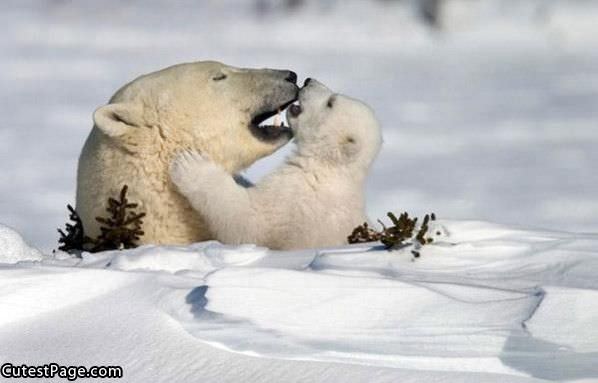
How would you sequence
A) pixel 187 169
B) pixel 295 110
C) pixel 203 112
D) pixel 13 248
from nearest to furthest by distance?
pixel 13 248 < pixel 187 169 < pixel 203 112 < pixel 295 110

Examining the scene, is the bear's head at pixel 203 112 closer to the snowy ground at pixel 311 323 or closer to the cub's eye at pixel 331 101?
the cub's eye at pixel 331 101

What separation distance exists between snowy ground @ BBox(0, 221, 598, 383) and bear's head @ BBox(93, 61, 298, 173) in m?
2.12

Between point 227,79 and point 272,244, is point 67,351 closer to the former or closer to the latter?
point 272,244

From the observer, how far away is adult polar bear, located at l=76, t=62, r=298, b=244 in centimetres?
873

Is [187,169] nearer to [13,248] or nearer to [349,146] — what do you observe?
[349,146]

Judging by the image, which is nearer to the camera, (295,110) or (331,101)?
(331,101)

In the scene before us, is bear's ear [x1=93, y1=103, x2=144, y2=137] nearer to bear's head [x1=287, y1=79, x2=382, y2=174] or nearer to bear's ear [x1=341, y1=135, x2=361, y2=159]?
bear's head [x1=287, y1=79, x2=382, y2=174]

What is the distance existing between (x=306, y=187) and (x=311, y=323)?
3.08 meters

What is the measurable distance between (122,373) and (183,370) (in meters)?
0.26

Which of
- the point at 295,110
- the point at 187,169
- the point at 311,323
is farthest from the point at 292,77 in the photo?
the point at 311,323

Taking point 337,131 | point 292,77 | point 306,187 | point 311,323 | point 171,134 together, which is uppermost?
point 292,77

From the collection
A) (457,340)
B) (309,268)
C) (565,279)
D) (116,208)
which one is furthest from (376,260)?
(116,208)

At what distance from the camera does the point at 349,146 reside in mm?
8789

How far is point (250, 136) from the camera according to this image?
29.6 feet
